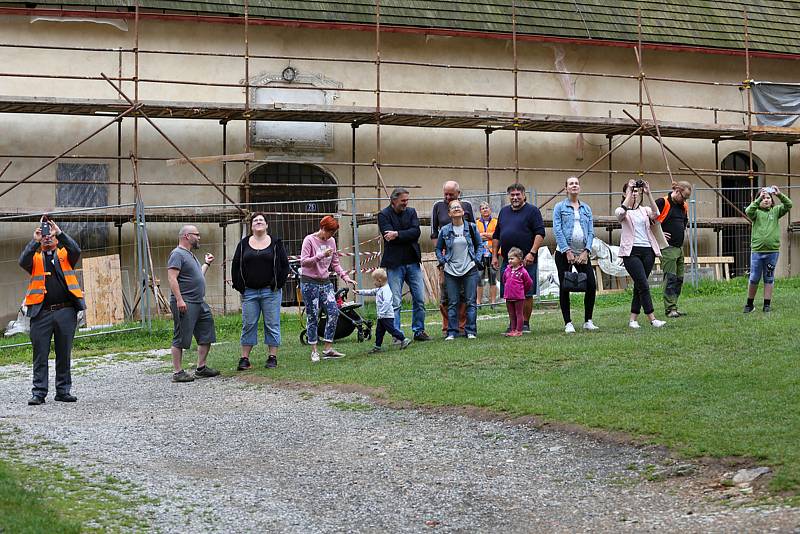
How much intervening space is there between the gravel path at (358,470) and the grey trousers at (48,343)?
0.53 metres

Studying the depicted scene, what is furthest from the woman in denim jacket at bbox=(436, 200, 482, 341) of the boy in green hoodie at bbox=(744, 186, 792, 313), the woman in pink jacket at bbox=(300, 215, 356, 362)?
the boy in green hoodie at bbox=(744, 186, 792, 313)

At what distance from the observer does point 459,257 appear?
1409 centimetres

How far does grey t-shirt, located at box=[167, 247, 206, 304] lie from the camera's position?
1298 centimetres

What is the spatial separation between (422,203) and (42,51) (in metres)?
8.38

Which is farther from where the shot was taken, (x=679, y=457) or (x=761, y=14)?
(x=761, y=14)

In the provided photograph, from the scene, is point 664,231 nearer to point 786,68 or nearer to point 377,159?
point 377,159

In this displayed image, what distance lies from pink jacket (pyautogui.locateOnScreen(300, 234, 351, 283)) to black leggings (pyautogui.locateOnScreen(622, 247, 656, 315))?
339 centimetres

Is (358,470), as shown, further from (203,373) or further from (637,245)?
(637,245)

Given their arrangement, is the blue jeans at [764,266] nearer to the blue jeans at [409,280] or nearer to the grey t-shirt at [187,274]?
the blue jeans at [409,280]

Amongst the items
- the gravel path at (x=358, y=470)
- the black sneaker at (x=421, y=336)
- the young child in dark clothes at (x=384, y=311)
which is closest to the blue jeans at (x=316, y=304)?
the young child in dark clothes at (x=384, y=311)

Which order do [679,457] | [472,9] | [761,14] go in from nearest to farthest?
[679,457]
[472,9]
[761,14]

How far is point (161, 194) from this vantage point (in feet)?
77.5

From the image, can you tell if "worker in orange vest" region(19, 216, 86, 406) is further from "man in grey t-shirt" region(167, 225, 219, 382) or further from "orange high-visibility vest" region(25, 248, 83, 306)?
"man in grey t-shirt" region(167, 225, 219, 382)

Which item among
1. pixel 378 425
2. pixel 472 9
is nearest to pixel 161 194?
pixel 472 9
